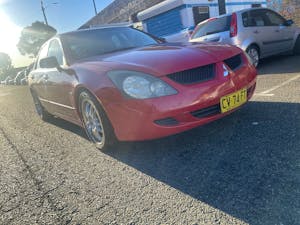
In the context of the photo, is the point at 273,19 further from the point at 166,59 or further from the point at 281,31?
the point at 166,59

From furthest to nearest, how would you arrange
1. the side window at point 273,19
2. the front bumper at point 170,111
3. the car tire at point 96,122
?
the side window at point 273,19
the car tire at point 96,122
the front bumper at point 170,111

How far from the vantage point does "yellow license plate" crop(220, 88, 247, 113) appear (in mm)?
2904

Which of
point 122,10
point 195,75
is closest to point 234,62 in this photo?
point 195,75

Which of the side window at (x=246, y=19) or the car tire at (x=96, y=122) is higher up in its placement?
the side window at (x=246, y=19)

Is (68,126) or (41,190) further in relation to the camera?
(68,126)

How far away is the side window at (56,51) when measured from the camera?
400 cm

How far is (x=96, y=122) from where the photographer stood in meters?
3.35

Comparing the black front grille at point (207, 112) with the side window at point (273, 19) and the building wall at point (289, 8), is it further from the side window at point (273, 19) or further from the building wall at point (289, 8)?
the building wall at point (289, 8)

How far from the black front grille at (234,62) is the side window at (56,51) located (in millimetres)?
2126

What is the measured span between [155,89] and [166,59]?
1.37 feet

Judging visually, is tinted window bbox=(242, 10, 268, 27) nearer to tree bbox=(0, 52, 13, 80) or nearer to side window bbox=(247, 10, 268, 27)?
side window bbox=(247, 10, 268, 27)

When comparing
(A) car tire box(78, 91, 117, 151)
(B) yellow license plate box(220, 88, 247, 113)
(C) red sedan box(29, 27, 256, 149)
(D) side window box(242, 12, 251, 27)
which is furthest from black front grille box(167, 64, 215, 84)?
(D) side window box(242, 12, 251, 27)

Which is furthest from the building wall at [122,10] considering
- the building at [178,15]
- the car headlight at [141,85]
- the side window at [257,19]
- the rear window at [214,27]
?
the car headlight at [141,85]

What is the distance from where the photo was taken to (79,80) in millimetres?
3303
